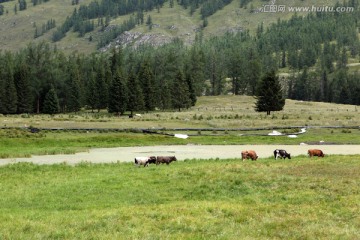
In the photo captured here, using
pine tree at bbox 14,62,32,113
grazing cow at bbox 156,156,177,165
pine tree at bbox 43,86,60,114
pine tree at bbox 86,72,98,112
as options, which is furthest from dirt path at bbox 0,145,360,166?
pine tree at bbox 86,72,98,112

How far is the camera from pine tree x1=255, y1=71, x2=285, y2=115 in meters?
106

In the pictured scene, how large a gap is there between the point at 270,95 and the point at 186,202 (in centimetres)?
8961

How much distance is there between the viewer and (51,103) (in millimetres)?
128750

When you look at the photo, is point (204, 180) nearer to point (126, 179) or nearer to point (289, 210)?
point (126, 179)

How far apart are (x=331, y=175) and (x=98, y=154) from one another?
26.6 metres

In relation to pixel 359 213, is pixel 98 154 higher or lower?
lower

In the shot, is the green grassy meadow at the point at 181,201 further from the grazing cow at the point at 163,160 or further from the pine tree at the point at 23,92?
the pine tree at the point at 23,92

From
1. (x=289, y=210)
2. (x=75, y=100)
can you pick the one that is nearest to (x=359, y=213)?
(x=289, y=210)

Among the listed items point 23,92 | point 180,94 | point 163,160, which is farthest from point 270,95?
point 163,160

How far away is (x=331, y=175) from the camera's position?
84.7 feet

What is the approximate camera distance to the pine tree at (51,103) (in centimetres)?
12875

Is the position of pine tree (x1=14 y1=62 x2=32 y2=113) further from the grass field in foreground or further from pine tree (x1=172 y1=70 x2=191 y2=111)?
the grass field in foreground

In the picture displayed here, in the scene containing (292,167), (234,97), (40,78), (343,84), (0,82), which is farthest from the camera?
(343,84)

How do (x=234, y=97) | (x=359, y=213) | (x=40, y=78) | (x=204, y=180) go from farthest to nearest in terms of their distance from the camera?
(x=234, y=97) → (x=40, y=78) → (x=204, y=180) → (x=359, y=213)
